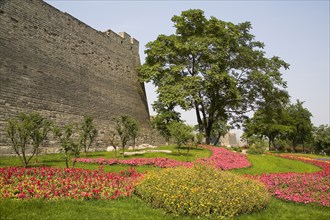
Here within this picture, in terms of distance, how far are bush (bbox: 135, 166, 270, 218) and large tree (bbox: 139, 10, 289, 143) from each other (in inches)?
820

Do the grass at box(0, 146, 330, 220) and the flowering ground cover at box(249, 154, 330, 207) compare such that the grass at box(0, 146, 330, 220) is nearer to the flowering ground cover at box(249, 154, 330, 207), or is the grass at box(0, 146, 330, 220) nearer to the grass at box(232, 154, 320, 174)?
the flowering ground cover at box(249, 154, 330, 207)

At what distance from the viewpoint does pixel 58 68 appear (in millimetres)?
21906

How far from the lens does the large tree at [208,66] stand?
31.4m

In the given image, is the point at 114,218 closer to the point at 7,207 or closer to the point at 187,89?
the point at 7,207

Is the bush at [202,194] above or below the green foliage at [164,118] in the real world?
below

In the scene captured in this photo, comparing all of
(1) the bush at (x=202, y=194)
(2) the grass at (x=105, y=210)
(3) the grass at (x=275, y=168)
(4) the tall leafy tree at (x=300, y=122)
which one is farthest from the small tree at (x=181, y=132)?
(4) the tall leafy tree at (x=300, y=122)

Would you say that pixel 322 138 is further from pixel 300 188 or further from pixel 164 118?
pixel 300 188

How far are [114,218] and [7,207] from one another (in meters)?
2.75

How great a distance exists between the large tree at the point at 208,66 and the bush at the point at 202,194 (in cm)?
2084

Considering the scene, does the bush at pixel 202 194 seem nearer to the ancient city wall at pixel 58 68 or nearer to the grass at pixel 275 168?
the grass at pixel 275 168

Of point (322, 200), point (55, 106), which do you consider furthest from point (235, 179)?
point (55, 106)

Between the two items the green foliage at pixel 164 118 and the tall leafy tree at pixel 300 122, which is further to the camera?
the tall leafy tree at pixel 300 122

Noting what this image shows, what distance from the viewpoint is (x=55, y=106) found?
67.9 ft

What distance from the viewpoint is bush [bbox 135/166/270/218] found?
25.4ft
